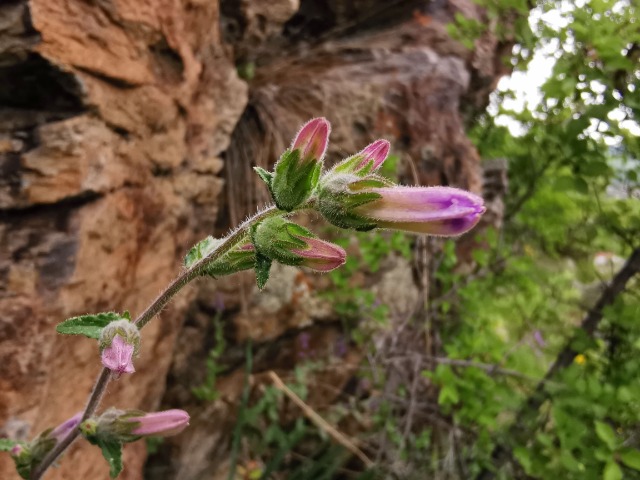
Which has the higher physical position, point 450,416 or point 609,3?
point 609,3

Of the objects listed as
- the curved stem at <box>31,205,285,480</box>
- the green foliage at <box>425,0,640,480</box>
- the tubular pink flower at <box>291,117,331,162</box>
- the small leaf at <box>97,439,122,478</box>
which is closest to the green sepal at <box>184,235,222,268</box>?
the curved stem at <box>31,205,285,480</box>

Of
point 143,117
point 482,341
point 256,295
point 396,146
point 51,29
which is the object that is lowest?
point 482,341

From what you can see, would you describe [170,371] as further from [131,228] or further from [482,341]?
[482,341]

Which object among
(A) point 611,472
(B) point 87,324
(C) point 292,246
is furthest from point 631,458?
(B) point 87,324

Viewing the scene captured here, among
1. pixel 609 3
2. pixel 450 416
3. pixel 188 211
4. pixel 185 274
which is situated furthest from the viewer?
pixel 450 416

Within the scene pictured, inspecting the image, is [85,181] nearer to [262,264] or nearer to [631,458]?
[262,264]

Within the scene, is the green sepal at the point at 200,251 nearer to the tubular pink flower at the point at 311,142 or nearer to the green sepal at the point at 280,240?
the green sepal at the point at 280,240

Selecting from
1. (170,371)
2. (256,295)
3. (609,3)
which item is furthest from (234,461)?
(609,3)
